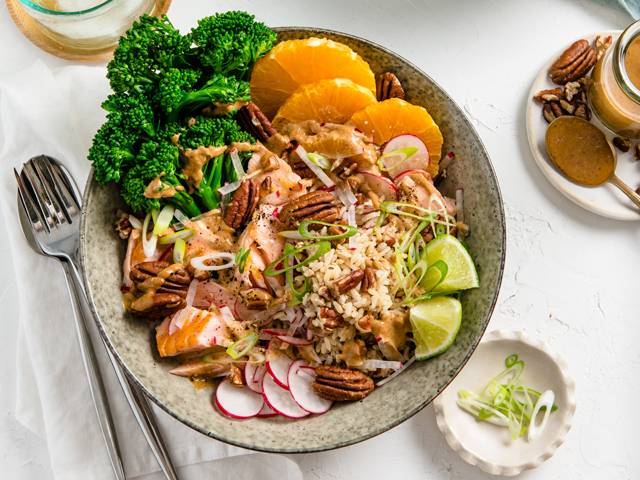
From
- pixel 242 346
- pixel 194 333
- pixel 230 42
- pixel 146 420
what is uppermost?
pixel 230 42

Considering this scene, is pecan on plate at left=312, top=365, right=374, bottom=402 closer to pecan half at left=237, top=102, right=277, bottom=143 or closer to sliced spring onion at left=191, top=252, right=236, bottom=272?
sliced spring onion at left=191, top=252, right=236, bottom=272

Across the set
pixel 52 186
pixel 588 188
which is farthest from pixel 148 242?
pixel 588 188

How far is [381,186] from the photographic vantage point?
2383mm

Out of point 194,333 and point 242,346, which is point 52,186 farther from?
point 242,346

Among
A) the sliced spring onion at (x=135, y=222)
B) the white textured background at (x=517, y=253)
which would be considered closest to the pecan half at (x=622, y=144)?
the white textured background at (x=517, y=253)

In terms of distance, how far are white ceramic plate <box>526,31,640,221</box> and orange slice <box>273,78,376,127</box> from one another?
0.82 m

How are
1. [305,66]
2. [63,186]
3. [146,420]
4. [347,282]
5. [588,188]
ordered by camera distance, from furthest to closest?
1. [588,188]
2. [63,186]
3. [146,420]
4. [305,66]
5. [347,282]

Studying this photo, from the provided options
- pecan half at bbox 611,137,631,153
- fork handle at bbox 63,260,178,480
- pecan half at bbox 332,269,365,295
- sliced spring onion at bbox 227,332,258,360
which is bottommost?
fork handle at bbox 63,260,178,480

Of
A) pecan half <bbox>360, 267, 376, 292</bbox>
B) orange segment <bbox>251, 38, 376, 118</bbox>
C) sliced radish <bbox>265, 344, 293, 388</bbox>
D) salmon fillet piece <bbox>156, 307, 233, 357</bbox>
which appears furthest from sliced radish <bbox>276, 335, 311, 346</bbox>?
orange segment <bbox>251, 38, 376, 118</bbox>

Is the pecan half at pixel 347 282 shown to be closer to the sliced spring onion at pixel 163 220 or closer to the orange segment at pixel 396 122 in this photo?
the orange segment at pixel 396 122

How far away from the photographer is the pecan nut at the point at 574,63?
9.28 feet

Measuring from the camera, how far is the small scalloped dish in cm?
250

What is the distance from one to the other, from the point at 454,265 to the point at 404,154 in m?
0.44

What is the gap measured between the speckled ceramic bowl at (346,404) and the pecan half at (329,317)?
1.00 ft
